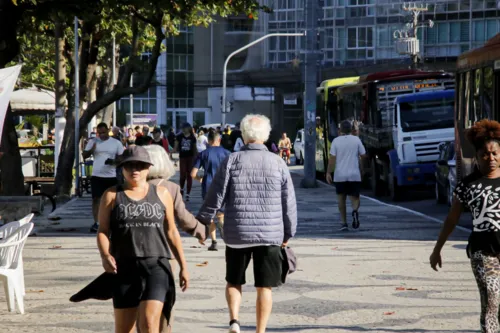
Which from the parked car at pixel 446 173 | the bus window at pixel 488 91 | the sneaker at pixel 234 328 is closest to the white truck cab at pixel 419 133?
the parked car at pixel 446 173

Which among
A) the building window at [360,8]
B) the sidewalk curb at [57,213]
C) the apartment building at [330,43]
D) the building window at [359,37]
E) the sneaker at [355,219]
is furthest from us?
the building window at [359,37]

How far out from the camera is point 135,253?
22.6ft

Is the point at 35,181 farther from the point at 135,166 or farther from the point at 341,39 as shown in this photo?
the point at 341,39

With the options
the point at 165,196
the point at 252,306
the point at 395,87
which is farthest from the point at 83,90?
the point at 165,196

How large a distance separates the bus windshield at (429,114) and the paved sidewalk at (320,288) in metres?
9.24

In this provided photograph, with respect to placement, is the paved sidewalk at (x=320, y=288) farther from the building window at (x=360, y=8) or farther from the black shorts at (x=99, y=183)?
the building window at (x=360, y=8)

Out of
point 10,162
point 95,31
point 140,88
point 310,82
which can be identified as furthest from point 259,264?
point 310,82

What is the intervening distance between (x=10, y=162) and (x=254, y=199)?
1289 centimetres

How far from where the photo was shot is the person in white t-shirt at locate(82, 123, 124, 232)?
17.3 metres

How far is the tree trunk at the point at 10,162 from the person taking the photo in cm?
2053

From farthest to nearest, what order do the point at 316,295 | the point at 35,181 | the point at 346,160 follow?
the point at 35,181 → the point at 346,160 → the point at 316,295

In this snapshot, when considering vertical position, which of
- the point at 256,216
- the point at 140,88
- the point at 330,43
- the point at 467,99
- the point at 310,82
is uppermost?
the point at 330,43

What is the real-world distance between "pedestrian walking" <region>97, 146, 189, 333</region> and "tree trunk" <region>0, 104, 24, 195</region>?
13.9 m

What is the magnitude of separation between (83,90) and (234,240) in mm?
23440
